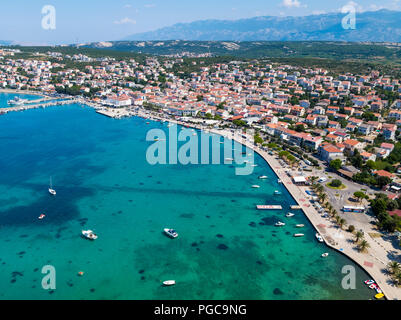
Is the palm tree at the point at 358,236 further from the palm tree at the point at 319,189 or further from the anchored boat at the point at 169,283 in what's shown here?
the anchored boat at the point at 169,283

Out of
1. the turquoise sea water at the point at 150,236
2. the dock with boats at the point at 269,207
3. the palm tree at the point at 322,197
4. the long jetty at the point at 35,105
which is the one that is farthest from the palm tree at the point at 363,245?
the long jetty at the point at 35,105

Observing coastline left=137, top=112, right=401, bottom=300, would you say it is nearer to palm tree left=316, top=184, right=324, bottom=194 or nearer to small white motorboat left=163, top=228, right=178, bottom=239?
palm tree left=316, top=184, right=324, bottom=194

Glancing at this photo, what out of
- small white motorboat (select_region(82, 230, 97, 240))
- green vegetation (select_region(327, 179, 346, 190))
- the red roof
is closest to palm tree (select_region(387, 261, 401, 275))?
green vegetation (select_region(327, 179, 346, 190))

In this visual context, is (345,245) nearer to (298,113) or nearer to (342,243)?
(342,243)

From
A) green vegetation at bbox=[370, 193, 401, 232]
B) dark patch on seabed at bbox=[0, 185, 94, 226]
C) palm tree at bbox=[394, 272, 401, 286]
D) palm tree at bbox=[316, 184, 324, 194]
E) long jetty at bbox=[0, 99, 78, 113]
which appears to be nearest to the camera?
palm tree at bbox=[394, 272, 401, 286]

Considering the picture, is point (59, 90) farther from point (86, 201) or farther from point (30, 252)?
point (30, 252)

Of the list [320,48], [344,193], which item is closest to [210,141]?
[344,193]
